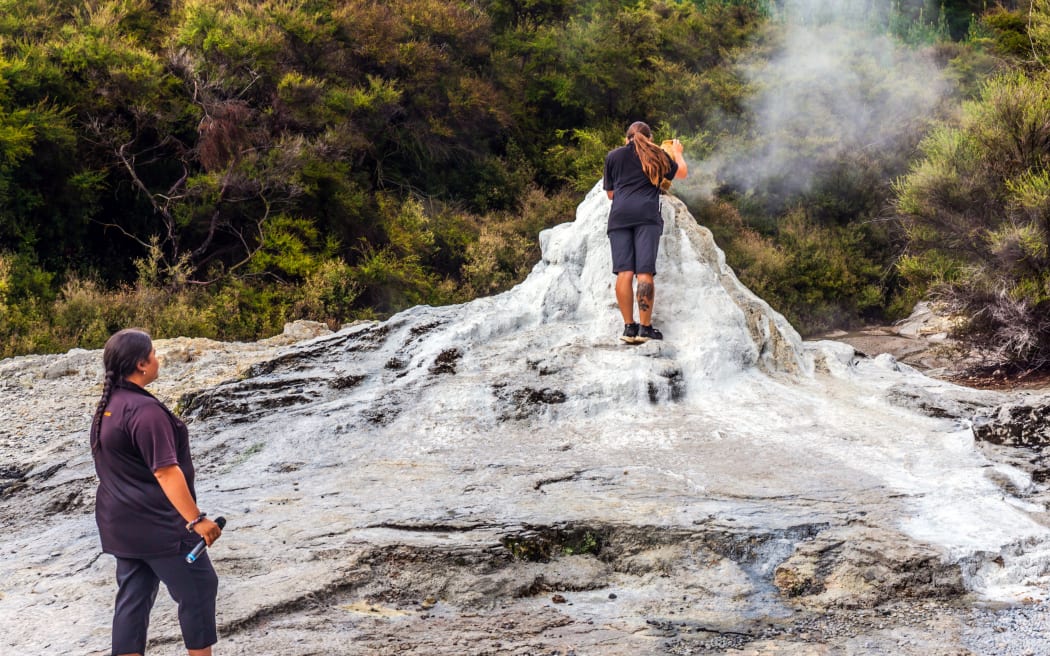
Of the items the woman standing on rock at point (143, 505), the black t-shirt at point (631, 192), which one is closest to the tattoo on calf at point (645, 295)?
the black t-shirt at point (631, 192)

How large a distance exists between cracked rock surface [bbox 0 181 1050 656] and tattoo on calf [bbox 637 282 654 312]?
273mm

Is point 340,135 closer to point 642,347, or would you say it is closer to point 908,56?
point 642,347

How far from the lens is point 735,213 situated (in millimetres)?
17828

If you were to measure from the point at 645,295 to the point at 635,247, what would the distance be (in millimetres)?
374

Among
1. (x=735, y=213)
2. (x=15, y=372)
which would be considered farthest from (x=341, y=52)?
(x=15, y=372)

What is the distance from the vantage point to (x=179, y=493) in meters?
3.01

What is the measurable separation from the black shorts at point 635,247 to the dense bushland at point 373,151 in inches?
240

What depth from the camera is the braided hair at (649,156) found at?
6.62 meters

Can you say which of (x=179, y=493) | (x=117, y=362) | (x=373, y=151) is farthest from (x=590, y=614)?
(x=373, y=151)

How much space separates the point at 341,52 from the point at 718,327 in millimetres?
11004

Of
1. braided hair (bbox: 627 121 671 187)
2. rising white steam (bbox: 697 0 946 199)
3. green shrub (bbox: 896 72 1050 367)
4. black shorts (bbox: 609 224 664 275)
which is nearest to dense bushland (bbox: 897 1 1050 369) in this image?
green shrub (bbox: 896 72 1050 367)

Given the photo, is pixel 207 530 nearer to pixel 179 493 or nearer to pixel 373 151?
pixel 179 493

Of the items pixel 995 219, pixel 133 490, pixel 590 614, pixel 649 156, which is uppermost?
pixel 649 156

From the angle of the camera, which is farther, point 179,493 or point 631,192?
point 631,192
